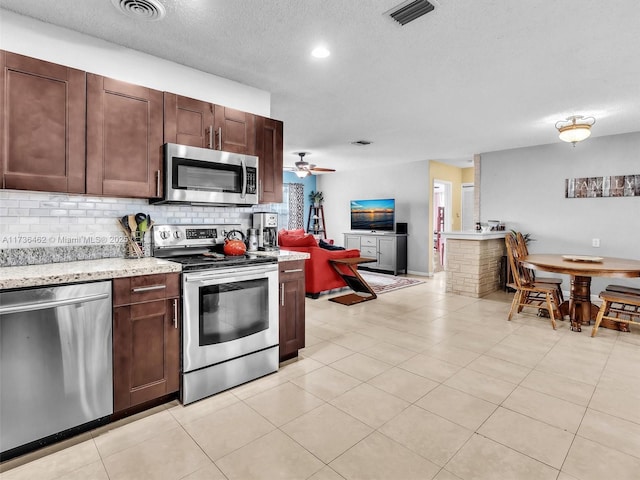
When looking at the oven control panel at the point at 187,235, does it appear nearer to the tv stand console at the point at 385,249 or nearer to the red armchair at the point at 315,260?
the red armchair at the point at 315,260

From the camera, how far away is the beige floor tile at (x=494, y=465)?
167 cm

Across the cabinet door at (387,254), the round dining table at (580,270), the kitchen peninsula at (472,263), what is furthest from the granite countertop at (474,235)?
the cabinet door at (387,254)

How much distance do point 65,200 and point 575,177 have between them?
6.69 metres

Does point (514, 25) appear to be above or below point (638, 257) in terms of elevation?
above

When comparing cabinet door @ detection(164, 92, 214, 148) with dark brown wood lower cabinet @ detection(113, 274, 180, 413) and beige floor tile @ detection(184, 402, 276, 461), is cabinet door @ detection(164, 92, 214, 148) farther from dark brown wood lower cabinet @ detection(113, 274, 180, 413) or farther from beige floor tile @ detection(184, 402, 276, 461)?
beige floor tile @ detection(184, 402, 276, 461)

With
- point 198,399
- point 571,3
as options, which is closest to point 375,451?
point 198,399

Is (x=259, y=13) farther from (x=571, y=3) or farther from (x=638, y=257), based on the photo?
(x=638, y=257)

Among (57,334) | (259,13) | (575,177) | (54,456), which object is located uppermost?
(259,13)

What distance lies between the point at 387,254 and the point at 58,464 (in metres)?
6.74

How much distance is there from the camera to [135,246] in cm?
260

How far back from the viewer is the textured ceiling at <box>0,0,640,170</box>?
215 cm

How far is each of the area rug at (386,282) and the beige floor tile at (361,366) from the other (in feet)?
9.24

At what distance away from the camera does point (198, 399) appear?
236cm

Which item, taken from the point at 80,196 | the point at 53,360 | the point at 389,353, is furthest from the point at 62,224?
the point at 389,353
